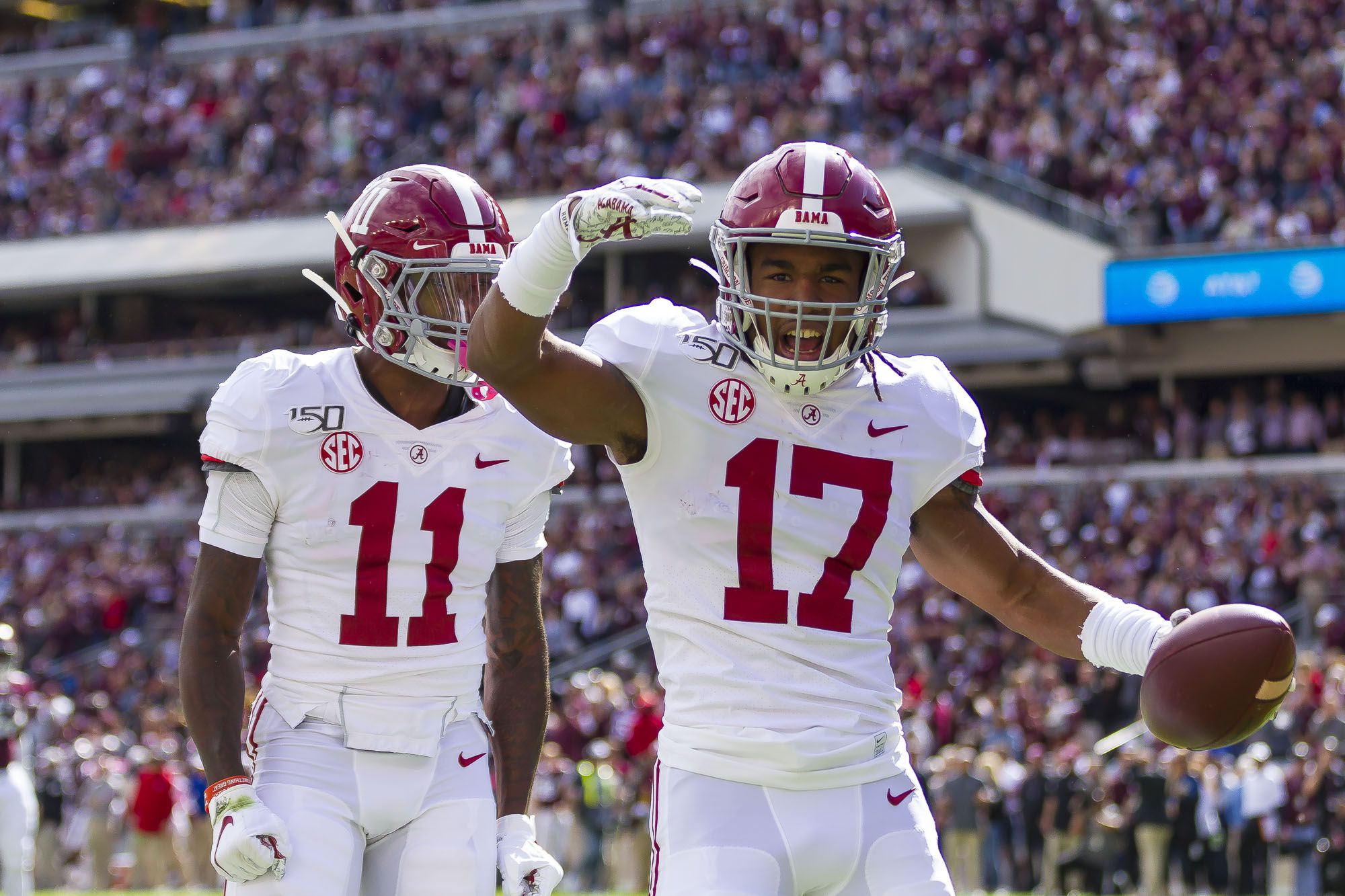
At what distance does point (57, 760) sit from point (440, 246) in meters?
14.3

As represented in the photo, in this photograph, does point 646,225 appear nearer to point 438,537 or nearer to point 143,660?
point 438,537

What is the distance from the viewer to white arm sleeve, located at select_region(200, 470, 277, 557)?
3.83 m

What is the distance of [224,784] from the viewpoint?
12.0ft

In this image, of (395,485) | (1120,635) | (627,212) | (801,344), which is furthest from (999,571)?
(395,485)

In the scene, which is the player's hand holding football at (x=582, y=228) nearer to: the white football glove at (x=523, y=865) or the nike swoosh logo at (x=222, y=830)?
the nike swoosh logo at (x=222, y=830)

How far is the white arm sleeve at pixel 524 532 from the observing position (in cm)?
410

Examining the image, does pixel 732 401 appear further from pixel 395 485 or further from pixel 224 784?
pixel 224 784

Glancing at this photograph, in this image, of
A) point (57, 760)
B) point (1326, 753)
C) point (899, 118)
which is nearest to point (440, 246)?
point (1326, 753)

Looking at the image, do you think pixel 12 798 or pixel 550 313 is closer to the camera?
pixel 550 313

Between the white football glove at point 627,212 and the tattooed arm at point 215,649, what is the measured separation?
1.18 metres

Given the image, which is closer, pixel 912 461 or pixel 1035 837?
pixel 912 461

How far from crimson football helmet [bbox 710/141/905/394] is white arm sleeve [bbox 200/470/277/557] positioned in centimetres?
105

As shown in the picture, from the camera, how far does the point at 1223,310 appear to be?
19.5 meters

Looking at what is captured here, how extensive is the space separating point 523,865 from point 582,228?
145 centimetres
